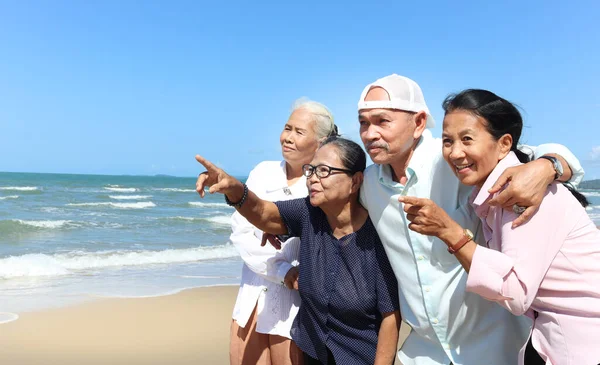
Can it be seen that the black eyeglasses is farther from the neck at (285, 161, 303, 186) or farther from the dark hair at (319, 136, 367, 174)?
the neck at (285, 161, 303, 186)

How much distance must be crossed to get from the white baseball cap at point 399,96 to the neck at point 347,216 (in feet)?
1.70

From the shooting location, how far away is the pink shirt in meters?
1.83

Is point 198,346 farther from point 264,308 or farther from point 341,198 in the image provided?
Result: point 341,198

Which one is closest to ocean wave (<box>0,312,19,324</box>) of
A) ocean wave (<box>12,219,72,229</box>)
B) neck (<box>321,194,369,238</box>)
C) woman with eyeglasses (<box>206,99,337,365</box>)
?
woman with eyeglasses (<box>206,99,337,365</box>)

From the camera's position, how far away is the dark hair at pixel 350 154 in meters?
2.66

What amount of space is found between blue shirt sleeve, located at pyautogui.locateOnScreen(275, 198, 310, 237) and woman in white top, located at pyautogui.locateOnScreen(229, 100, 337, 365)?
27 cm

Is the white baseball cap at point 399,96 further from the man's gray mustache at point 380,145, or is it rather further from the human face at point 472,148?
the human face at point 472,148

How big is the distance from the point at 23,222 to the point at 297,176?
15256 mm

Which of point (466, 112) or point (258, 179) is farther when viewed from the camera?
point (258, 179)

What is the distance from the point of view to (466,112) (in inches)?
83.0

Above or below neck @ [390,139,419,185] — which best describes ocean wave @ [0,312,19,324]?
below

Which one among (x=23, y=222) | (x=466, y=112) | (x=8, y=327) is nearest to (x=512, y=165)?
(x=466, y=112)

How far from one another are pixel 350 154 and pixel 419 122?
0.40 metres

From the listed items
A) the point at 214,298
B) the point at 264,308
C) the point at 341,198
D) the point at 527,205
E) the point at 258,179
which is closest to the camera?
the point at 527,205
